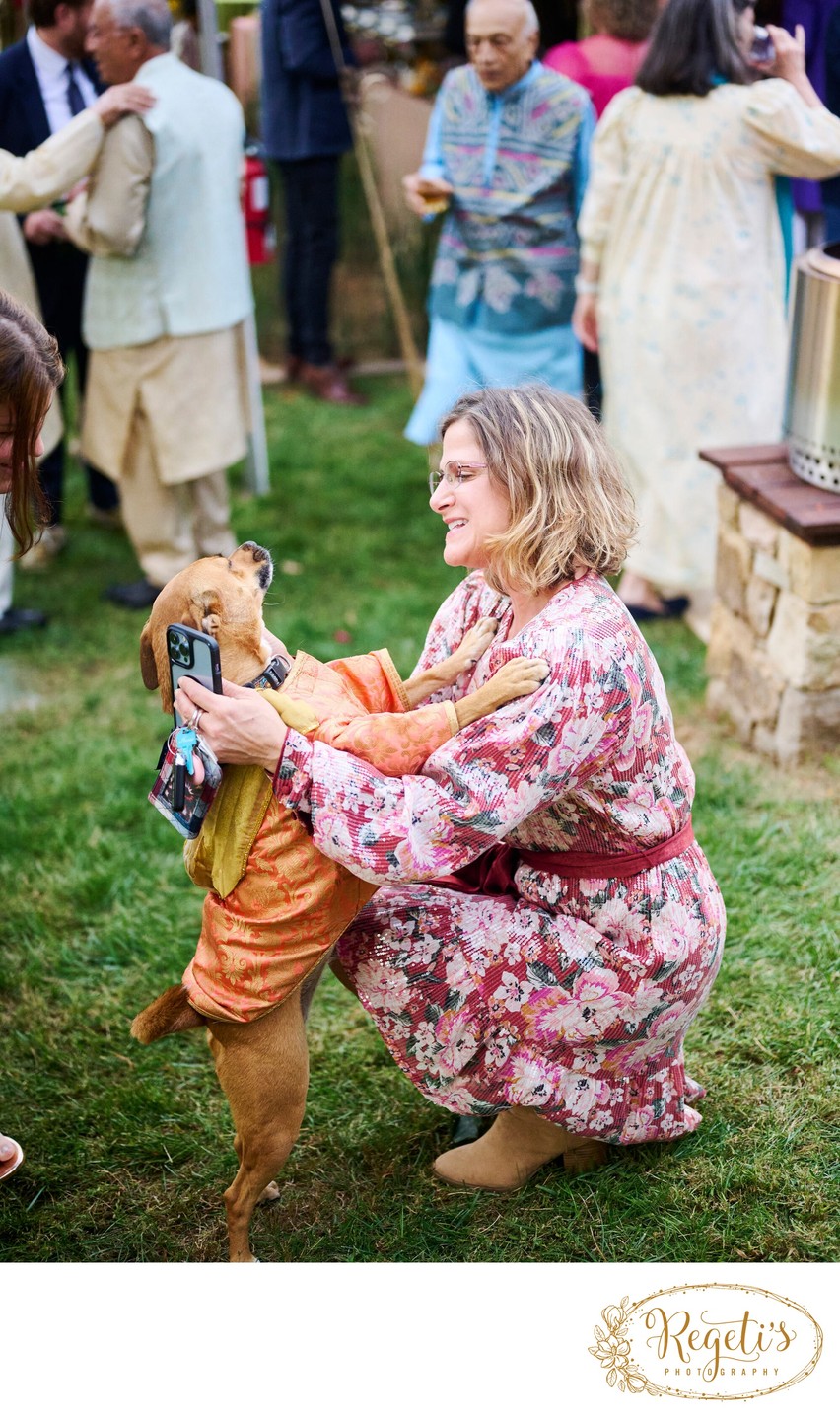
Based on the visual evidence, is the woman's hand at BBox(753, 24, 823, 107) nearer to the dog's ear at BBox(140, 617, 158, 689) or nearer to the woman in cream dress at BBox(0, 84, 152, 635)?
the woman in cream dress at BBox(0, 84, 152, 635)

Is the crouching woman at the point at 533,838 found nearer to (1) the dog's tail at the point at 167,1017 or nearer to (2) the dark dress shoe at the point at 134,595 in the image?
(1) the dog's tail at the point at 167,1017

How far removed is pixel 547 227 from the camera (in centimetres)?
521

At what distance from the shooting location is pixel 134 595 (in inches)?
214

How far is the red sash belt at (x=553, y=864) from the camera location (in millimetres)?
2275

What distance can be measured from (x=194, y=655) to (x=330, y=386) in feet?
19.5

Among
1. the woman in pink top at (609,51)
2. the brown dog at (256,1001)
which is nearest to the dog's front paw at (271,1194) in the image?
the brown dog at (256,1001)

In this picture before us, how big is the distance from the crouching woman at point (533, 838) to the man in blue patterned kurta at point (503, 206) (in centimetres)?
287

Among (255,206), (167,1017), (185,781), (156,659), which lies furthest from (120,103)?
(167,1017)

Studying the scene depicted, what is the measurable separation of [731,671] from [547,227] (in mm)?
1982

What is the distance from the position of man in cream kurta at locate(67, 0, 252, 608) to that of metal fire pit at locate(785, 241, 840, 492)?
2.21m

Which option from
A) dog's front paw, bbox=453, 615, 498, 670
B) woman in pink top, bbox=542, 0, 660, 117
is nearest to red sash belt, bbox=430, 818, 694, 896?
dog's front paw, bbox=453, 615, 498, 670

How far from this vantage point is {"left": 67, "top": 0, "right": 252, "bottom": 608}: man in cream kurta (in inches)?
185
